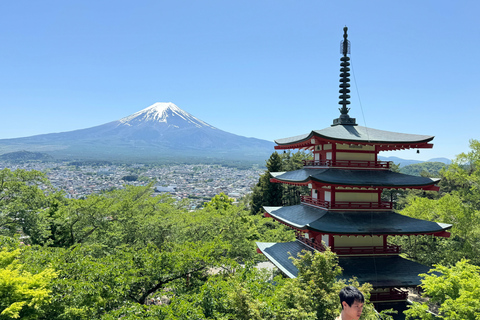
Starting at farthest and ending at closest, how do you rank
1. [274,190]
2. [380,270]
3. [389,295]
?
[274,190]
[389,295]
[380,270]

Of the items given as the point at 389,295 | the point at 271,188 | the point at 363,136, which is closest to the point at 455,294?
the point at 389,295

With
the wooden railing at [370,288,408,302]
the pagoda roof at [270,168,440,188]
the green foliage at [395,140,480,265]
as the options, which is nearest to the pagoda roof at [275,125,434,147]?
the pagoda roof at [270,168,440,188]

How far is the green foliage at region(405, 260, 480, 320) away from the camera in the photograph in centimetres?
921

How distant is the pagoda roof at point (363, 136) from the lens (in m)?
13.3

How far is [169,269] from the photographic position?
12797 millimetres

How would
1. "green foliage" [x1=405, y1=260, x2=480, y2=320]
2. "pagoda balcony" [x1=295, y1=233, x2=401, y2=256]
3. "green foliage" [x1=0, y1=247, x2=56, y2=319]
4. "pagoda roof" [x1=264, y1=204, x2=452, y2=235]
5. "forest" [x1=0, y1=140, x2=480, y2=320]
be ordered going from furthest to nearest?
1. "pagoda balcony" [x1=295, y1=233, x2=401, y2=256]
2. "pagoda roof" [x1=264, y1=204, x2=452, y2=235]
3. "green foliage" [x1=405, y1=260, x2=480, y2=320]
4. "forest" [x1=0, y1=140, x2=480, y2=320]
5. "green foliage" [x1=0, y1=247, x2=56, y2=319]

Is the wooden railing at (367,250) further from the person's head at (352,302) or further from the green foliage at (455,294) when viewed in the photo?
the person's head at (352,302)

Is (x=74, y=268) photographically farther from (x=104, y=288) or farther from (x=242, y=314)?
(x=242, y=314)

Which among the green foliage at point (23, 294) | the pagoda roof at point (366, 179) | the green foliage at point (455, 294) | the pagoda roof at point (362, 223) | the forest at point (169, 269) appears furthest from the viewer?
the pagoda roof at point (366, 179)

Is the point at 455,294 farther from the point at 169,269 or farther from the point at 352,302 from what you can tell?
the point at 169,269

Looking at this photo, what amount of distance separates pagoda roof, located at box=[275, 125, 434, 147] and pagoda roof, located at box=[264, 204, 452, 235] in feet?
11.9

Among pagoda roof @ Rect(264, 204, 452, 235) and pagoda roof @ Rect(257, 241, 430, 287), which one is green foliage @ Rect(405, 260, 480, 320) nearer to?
pagoda roof @ Rect(257, 241, 430, 287)

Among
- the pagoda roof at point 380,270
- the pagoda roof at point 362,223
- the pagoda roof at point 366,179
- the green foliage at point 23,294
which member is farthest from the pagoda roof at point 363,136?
the green foliage at point 23,294

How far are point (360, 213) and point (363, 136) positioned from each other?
3.90 m
